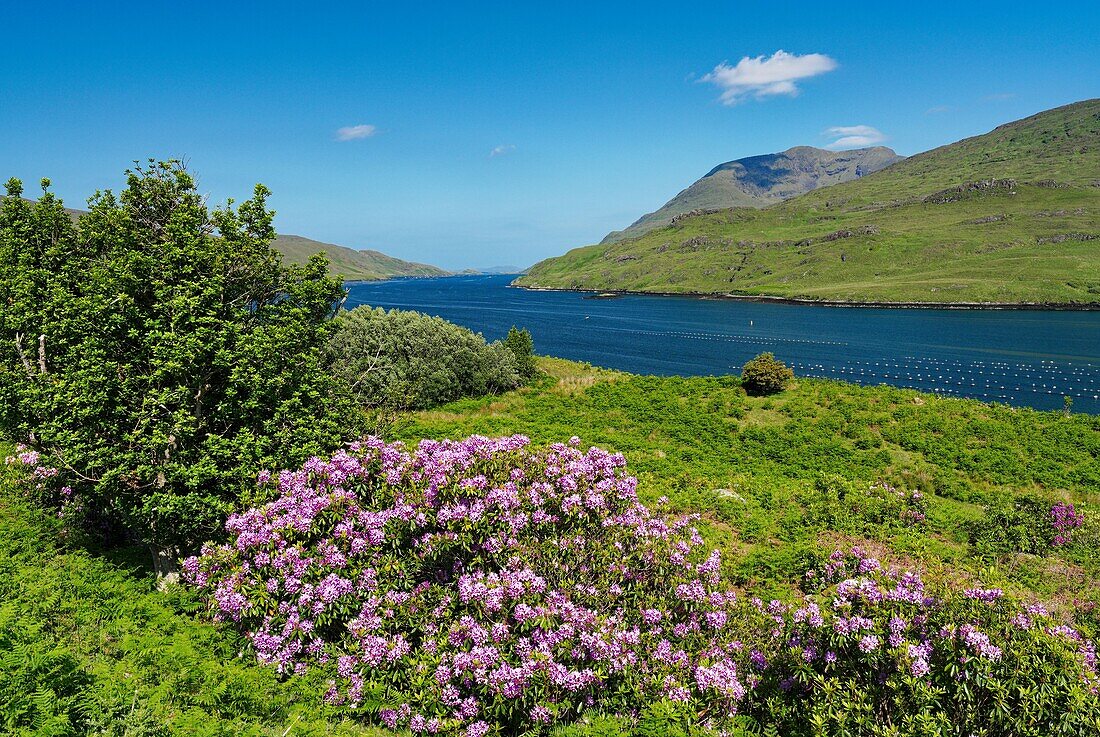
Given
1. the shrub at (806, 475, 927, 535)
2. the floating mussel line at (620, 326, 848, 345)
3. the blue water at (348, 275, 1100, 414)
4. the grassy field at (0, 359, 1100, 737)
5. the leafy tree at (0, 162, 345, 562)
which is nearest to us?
the grassy field at (0, 359, 1100, 737)

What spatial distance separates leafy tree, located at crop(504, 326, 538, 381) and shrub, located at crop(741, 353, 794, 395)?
20367 millimetres

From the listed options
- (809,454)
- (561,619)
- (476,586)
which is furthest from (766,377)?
(476,586)

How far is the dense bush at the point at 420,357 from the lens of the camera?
4344 cm

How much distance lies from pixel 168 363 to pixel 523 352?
139ft

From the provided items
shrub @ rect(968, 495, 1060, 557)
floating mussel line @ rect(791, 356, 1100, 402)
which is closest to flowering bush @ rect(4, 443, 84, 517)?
shrub @ rect(968, 495, 1060, 557)

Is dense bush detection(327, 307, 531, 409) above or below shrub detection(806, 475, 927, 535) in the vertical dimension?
above

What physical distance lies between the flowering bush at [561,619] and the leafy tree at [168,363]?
2471mm

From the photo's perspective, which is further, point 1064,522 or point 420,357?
point 420,357

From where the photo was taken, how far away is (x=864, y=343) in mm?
105312

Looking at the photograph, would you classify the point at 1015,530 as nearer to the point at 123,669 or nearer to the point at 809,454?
the point at 809,454

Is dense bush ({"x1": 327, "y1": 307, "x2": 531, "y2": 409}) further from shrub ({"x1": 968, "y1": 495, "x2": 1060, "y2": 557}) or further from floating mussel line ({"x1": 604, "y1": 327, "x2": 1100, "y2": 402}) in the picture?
floating mussel line ({"x1": 604, "y1": 327, "x2": 1100, "y2": 402})

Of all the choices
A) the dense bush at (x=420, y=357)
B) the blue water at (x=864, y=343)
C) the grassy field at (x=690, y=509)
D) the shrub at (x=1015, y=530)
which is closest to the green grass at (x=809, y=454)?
the grassy field at (x=690, y=509)

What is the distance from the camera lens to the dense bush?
143ft

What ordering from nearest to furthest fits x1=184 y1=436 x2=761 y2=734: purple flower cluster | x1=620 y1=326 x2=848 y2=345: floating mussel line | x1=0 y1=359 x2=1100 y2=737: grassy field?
1. x1=0 y1=359 x2=1100 y2=737: grassy field
2. x1=184 y1=436 x2=761 y2=734: purple flower cluster
3. x1=620 y1=326 x2=848 y2=345: floating mussel line
